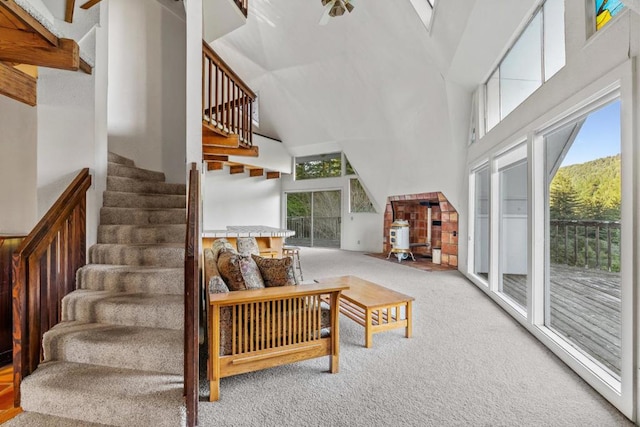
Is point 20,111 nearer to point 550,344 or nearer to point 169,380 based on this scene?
point 169,380

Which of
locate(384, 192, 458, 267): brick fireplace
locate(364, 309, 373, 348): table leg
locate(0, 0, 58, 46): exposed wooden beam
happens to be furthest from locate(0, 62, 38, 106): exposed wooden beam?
locate(384, 192, 458, 267): brick fireplace

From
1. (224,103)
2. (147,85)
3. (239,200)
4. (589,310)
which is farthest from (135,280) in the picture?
(239,200)

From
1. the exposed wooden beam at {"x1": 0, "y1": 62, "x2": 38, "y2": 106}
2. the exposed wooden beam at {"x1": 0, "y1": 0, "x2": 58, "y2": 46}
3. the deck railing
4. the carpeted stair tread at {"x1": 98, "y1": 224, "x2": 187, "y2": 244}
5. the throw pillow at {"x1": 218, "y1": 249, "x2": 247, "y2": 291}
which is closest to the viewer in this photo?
the exposed wooden beam at {"x1": 0, "y1": 0, "x2": 58, "y2": 46}

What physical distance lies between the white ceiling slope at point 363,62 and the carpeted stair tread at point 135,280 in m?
3.89

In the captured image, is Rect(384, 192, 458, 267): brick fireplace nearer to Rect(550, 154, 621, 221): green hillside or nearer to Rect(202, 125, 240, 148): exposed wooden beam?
Rect(550, 154, 621, 221): green hillside

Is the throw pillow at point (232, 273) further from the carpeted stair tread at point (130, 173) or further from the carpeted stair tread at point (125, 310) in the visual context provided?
the carpeted stair tread at point (130, 173)

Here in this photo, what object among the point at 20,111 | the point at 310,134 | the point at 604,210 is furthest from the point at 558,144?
the point at 310,134

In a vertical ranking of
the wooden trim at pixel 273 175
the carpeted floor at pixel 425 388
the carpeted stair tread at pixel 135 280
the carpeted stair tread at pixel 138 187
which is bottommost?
the carpeted floor at pixel 425 388

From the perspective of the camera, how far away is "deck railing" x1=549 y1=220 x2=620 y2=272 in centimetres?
225

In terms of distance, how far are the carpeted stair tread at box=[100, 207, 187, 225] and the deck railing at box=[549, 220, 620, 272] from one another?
3.63 meters

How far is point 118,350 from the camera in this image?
77.0 inches

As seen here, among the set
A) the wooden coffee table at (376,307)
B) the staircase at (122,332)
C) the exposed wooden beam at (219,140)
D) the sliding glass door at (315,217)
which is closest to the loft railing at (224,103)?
the exposed wooden beam at (219,140)

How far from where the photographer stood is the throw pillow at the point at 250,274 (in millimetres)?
2164

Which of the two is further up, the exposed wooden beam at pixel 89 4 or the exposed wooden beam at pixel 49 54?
the exposed wooden beam at pixel 89 4
